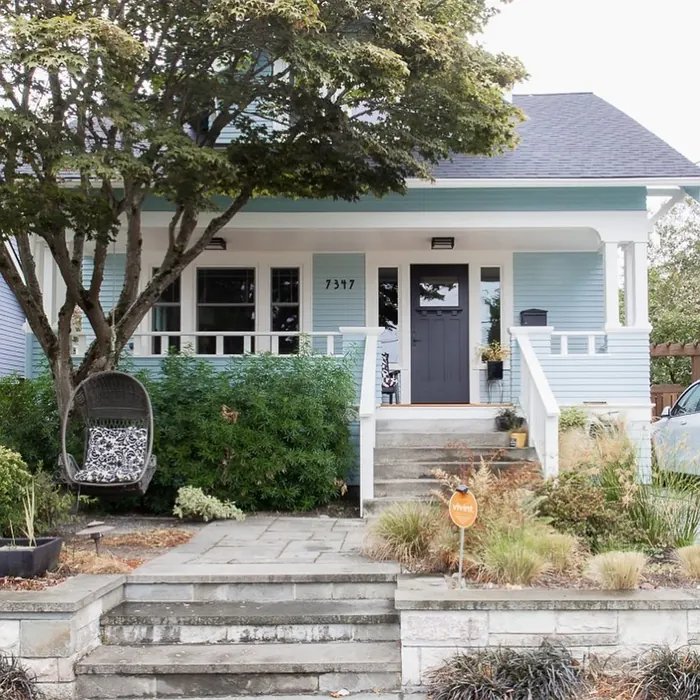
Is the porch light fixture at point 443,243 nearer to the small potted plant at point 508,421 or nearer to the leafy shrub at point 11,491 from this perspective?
the small potted plant at point 508,421

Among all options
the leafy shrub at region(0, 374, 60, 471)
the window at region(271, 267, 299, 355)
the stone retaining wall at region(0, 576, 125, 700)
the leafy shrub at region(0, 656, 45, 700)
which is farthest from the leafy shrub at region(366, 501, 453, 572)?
the window at region(271, 267, 299, 355)

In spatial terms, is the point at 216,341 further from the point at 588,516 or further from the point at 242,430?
the point at 588,516

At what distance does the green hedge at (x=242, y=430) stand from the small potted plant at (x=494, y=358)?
293cm

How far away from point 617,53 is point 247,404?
14161 millimetres

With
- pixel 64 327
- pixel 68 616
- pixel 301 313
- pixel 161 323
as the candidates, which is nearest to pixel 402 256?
pixel 301 313

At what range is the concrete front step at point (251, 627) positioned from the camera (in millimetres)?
4582

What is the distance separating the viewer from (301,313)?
11.2m

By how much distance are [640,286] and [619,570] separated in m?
5.74

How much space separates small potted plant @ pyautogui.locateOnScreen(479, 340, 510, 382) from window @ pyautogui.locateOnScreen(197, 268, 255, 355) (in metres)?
3.37

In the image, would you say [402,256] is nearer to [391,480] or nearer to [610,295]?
[610,295]

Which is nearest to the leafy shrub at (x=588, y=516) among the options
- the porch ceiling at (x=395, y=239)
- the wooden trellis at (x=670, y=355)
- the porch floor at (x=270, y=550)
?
the porch floor at (x=270, y=550)

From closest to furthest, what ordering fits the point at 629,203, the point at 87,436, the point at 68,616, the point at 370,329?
the point at 68,616 < the point at 87,436 < the point at 370,329 < the point at 629,203

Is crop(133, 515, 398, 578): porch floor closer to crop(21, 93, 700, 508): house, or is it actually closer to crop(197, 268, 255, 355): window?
crop(21, 93, 700, 508): house

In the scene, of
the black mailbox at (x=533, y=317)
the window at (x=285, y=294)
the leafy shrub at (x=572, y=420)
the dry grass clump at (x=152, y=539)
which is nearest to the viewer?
the dry grass clump at (x=152, y=539)
